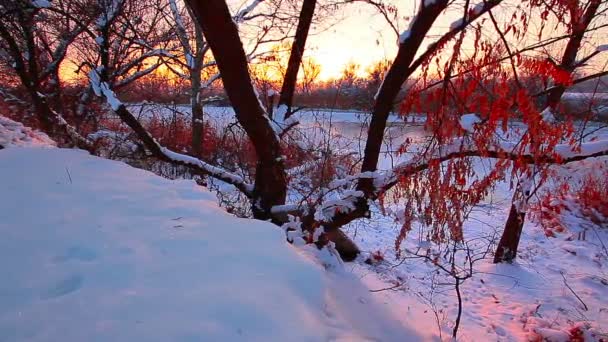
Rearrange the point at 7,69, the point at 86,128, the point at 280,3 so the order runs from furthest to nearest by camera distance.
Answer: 1. the point at 7,69
2. the point at 86,128
3. the point at 280,3

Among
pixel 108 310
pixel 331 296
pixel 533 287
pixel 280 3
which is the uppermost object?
pixel 280 3

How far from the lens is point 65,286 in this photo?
2.02m

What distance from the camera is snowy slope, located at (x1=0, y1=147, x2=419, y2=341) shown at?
1800mm

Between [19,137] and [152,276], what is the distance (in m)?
6.82

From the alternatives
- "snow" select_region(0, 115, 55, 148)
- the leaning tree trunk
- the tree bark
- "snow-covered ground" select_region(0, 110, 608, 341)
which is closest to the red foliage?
"snow-covered ground" select_region(0, 110, 608, 341)

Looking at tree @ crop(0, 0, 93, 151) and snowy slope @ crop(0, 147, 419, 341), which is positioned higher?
tree @ crop(0, 0, 93, 151)

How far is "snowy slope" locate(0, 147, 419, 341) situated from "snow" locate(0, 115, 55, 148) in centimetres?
366

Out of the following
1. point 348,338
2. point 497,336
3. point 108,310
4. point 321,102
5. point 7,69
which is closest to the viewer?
point 108,310

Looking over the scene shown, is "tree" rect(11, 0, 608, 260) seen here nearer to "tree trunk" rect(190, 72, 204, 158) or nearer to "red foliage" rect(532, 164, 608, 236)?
"tree trunk" rect(190, 72, 204, 158)

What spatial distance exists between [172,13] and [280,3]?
3.33 m

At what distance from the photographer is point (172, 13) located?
28.6ft

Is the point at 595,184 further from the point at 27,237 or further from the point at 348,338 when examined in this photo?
the point at 27,237

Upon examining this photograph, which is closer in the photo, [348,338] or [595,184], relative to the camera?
[348,338]

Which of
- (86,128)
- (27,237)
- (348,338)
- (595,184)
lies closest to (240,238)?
(348,338)
